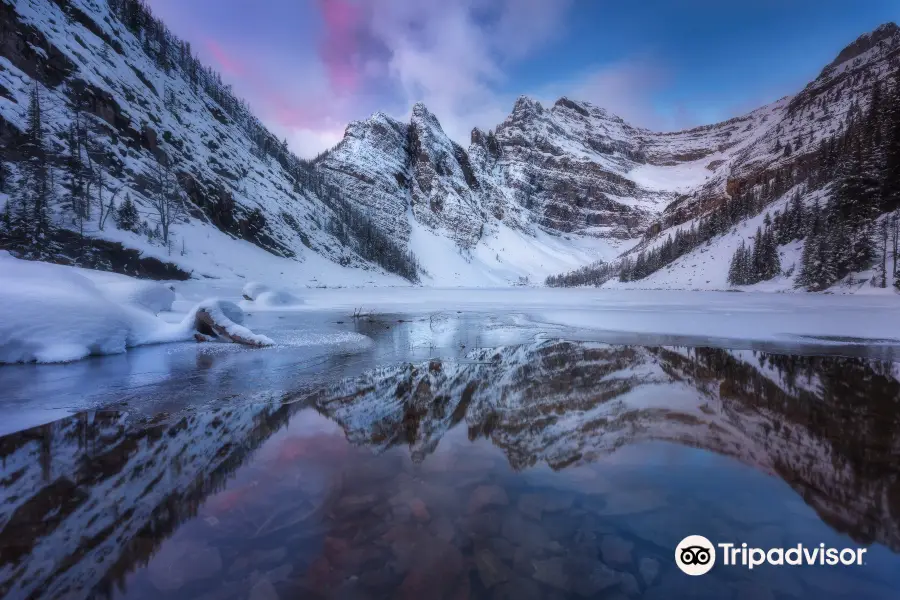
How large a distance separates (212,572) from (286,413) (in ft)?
12.7

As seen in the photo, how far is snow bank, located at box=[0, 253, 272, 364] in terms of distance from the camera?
972 cm

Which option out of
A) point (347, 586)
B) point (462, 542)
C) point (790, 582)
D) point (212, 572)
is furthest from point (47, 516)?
point (790, 582)

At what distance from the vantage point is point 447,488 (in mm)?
4273

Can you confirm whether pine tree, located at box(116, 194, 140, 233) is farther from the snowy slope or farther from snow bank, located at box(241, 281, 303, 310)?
snow bank, located at box(241, 281, 303, 310)

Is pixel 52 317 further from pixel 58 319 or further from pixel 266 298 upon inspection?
pixel 266 298

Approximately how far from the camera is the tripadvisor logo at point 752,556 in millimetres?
3158

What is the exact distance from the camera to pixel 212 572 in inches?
116

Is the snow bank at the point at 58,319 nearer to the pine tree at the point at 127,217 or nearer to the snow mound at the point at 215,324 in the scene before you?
the snow mound at the point at 215,324

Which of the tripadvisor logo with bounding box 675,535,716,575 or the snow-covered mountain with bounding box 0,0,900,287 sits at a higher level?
the snow-covered mountain with bounding box 0,0,900,287

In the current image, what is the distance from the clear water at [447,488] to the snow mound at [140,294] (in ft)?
23.8

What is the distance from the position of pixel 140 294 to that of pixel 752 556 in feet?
65.3

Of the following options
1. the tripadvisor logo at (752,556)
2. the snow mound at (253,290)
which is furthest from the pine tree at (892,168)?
the snow mound at (253,290)

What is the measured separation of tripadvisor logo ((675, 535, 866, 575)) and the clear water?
7 cm


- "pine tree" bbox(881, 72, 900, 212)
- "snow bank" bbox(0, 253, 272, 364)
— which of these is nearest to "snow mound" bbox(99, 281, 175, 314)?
"snow bank" bbox(0, 253, 272, 364)
